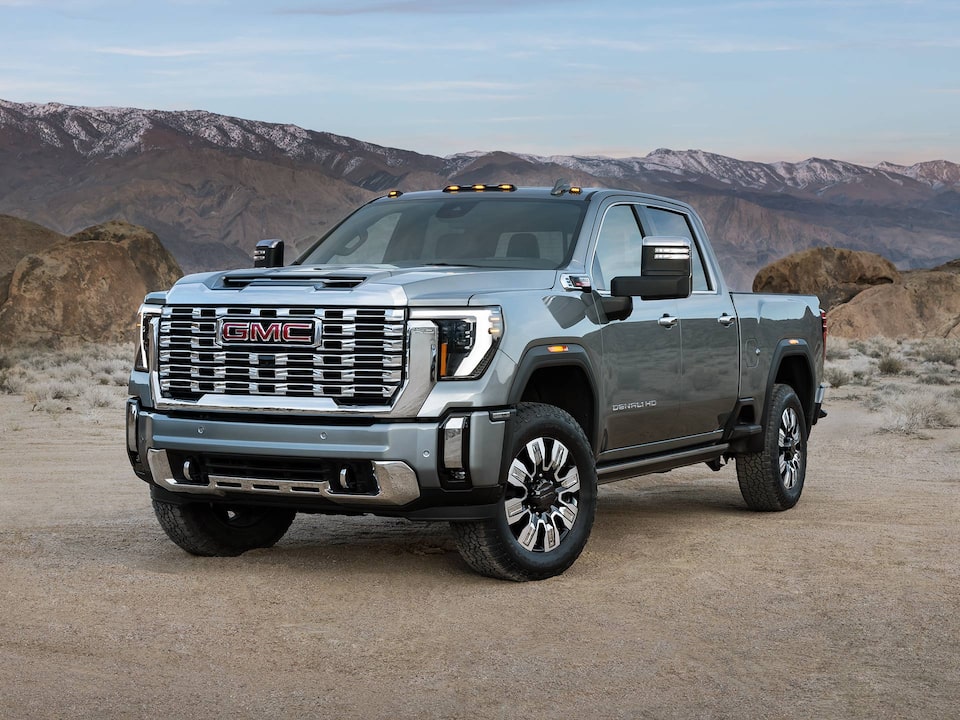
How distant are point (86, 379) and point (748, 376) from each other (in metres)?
23.2

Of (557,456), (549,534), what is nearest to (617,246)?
(557,456)

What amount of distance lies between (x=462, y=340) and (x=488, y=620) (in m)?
1.38

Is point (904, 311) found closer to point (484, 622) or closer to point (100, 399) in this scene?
point (100, 399)

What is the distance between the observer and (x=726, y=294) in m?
9.47

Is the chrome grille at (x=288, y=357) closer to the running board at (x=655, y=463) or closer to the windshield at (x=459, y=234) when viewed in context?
the windshield at (x=459, y=234)

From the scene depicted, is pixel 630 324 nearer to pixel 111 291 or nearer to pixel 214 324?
pixel 214 324

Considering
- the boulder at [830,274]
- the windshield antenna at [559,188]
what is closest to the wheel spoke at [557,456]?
the windshield antenna at [559,188]

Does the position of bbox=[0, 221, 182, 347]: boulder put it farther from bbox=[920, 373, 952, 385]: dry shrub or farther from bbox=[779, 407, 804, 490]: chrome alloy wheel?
bbox=[779, 407, 804, 490]: chrome alloy wheel

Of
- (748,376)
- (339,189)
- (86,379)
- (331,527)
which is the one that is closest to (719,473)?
(748,376)

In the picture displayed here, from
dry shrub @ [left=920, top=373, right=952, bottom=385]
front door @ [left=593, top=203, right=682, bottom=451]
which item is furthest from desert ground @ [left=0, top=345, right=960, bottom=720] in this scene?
dry shrub @ [left=920, top=373, right=952, bottom=385]

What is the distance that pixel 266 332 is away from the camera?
23.2 ft

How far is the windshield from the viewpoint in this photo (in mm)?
8219

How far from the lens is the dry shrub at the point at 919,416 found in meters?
17.9

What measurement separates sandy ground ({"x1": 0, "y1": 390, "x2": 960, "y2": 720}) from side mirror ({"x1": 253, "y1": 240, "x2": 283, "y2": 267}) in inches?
70.8
